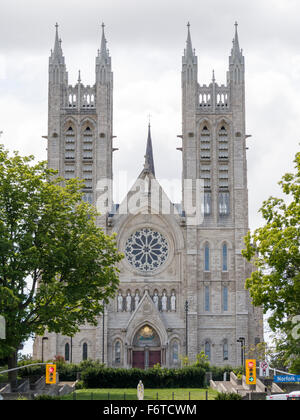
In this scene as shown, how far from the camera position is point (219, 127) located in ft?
215

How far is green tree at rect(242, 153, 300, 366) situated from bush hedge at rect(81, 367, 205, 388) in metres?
11.6

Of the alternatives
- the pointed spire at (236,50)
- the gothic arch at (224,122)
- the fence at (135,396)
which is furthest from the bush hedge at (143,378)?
the pointed spire at (236,50)

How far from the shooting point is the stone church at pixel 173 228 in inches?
2402

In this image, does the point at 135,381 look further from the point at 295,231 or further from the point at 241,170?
the point at 241,170

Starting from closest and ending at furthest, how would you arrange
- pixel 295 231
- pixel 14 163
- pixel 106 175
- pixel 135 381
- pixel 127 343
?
pixel 295 231 < pixel 14 163 < pixel 135 381 < pixel 127 343 < pixel 106 175

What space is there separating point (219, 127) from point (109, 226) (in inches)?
481

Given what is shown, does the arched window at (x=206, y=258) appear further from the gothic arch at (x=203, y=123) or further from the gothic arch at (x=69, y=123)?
the gothic arch at (x=69, y=123)

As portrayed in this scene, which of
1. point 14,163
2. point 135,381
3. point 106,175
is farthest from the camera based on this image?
point 106,175

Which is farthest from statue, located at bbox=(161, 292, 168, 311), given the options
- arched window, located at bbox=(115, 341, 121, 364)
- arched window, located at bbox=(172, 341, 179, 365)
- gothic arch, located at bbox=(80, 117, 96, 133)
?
gothic arch, located at bbox=(80, 117, 96, 133)

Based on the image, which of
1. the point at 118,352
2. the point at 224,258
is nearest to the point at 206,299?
the point at 224,258

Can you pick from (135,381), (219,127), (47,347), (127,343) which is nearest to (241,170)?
Answer: (219,127)

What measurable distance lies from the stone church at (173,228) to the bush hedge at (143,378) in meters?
14.8

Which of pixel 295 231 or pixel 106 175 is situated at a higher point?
pixel 106 175

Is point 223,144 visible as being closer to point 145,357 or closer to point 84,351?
point 145,357
